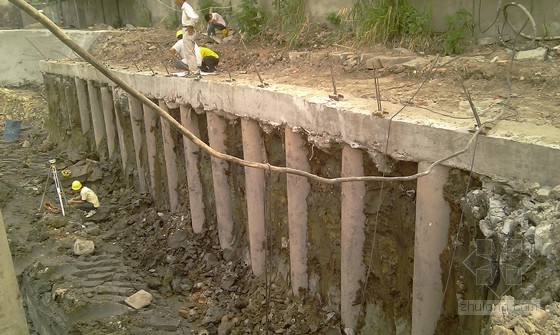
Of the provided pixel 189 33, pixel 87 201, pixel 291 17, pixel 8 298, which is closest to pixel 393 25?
pixel 291 17

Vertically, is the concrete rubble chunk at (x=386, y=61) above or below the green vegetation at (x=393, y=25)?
below

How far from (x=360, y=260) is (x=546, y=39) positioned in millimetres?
3594

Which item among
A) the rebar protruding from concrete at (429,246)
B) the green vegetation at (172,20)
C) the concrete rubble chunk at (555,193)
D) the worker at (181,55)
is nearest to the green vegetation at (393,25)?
the worker at (181,55)

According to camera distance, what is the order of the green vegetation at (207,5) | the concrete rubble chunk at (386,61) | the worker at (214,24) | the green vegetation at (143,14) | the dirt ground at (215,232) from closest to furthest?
the dirt ground at (215,232), the concrete rubble chunk at (386,61), the worker at (214,24), the green vegetation at (207,5), the green vegetation at (143,14)

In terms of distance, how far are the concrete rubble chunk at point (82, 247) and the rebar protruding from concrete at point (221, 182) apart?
181 cm

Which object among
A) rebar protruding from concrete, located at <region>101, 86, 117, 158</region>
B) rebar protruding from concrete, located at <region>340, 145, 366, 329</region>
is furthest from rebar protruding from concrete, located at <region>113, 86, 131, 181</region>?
rebar protruding from concrete, located at <region>340, 145, 366, 329</region>

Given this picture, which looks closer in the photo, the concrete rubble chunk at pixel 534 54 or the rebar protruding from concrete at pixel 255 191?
the rebar protruding from concrete at pixel 255 191

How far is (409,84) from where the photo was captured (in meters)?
5.43

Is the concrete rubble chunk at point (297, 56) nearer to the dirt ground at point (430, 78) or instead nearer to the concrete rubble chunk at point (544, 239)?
the dirt ground at point (430, 78)

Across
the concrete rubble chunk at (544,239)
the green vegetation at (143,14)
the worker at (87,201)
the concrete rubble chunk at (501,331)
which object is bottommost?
the worker at (87,201)

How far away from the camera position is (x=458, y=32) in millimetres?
6316

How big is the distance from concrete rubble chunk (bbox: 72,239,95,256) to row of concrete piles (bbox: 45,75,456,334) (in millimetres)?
1187

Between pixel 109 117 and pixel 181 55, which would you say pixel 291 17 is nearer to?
pixel 181 55

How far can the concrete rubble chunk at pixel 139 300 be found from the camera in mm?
5418
